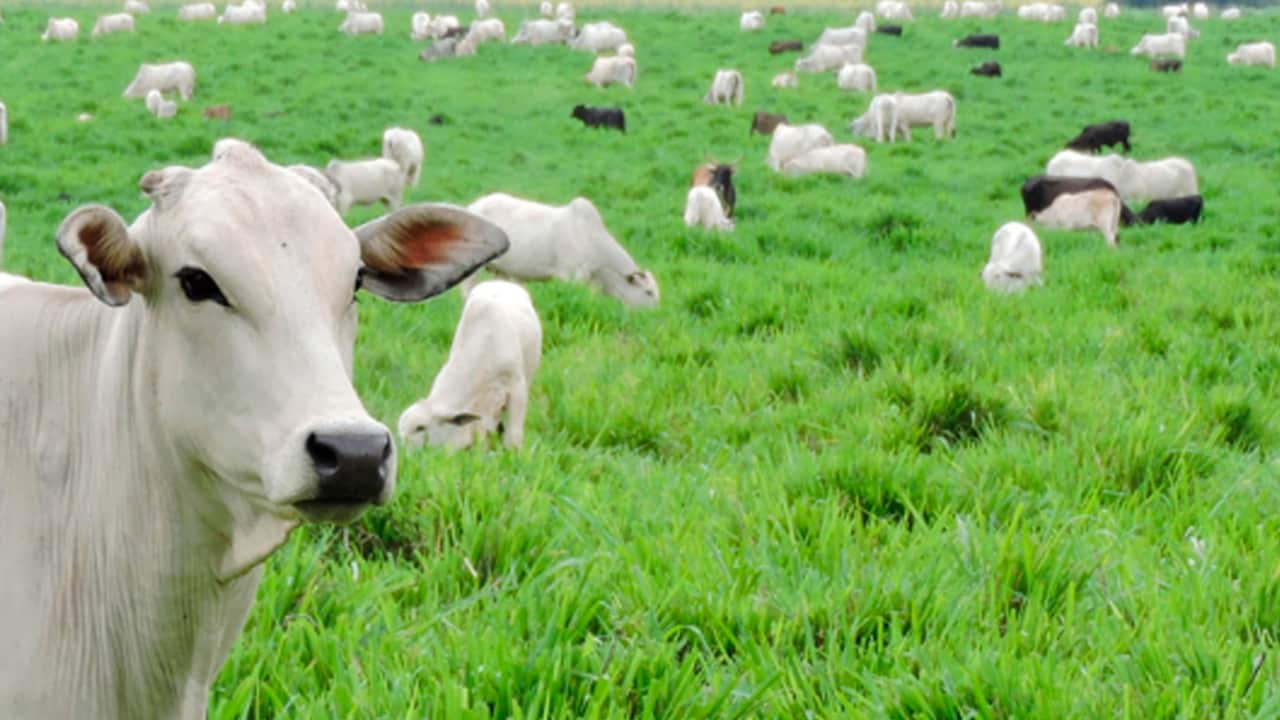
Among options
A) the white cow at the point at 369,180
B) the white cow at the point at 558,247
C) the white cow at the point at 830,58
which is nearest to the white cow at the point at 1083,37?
the white cow at the point at 830,58

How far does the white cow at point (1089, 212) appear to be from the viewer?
12922 mm

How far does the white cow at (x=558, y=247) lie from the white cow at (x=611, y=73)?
1673 centimetres

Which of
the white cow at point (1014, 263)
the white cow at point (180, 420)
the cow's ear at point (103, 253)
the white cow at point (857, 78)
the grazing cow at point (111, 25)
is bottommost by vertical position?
the grazing cow at point (111, 25)

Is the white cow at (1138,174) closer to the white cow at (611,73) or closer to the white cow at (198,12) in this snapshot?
the white cow at (611,73)

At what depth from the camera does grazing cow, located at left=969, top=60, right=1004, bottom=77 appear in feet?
92.9

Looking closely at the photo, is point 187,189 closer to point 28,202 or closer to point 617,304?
point 617,304

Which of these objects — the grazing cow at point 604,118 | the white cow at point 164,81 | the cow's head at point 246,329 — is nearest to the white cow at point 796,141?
the grazing cow at point 604,118

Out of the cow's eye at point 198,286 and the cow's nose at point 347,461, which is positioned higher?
the cow's eye at point 198,286

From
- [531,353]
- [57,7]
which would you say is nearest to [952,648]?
[531,353]

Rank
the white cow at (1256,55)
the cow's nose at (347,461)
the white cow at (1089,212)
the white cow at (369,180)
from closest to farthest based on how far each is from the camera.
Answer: the cow's nose at (347,461)
the white cow at (1089,212)
the white cow at (369,180)
the white cow at (1256,55)

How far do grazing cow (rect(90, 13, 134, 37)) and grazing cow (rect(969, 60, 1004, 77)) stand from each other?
20.6 meters

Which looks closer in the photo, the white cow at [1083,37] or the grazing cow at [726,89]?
the grazing cow at [726,89]

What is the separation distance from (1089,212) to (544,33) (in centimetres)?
2406

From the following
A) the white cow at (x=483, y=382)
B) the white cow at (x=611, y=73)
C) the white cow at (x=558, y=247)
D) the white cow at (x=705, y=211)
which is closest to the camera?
the white cow at (x=483, y=382)
